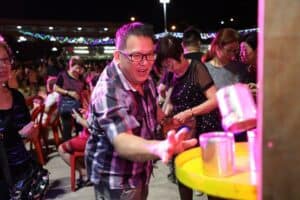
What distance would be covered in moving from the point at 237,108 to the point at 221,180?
1.43 ft

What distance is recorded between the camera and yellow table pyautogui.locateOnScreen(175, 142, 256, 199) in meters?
1.89

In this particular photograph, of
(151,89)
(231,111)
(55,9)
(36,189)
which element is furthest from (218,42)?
(55,9)

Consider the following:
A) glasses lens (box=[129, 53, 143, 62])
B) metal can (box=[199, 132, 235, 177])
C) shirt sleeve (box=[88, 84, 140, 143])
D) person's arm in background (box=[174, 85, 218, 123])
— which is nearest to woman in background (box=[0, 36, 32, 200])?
shirt sleeve (box=[88, 84, 140, 143])

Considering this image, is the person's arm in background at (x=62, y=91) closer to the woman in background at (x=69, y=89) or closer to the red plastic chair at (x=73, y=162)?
the woman in background at (x=69, y=89)

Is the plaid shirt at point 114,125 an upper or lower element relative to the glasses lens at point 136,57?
lower

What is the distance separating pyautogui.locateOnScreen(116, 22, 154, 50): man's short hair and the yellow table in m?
0.71

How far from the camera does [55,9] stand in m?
38.5

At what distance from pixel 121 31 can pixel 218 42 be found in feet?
7.24

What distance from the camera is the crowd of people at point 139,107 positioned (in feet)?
6.61

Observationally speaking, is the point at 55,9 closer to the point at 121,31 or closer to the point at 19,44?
the point at 19,44

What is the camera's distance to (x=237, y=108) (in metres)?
1.72

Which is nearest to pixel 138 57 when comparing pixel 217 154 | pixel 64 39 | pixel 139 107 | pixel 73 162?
pixel 139 107

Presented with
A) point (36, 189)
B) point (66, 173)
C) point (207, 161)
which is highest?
point (207, 161)

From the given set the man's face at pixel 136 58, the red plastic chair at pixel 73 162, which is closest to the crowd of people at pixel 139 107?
the man's face at pixel 136 58
